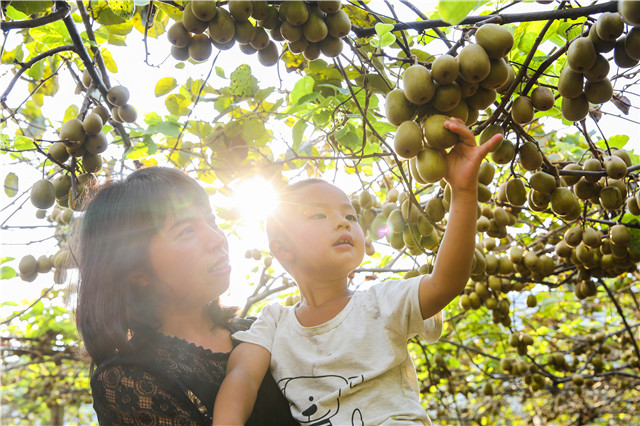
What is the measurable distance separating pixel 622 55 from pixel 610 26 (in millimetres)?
92

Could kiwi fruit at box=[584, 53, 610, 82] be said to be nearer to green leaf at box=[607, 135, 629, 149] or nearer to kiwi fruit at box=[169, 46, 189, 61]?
kiwi fruit at box=[169, 46, 189, 61]

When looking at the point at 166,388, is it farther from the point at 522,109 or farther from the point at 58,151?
the point at 522,109

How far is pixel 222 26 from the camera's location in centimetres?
122

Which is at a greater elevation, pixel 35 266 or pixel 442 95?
pixel 35 266

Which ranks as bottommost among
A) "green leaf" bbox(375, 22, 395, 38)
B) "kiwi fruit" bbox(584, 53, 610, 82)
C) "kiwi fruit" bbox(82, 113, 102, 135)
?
"kiwi fruit" bbox(584, 53, 610, 82)

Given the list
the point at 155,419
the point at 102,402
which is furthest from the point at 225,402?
the point at 102,402

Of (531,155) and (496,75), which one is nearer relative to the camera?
(496,75)

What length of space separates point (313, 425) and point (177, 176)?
847 millimetres

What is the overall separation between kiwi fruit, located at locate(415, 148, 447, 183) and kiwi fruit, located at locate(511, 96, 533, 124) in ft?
0.78

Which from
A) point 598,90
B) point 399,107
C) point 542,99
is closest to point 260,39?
point 399,107

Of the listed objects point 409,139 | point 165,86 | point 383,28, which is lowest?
point 409,139

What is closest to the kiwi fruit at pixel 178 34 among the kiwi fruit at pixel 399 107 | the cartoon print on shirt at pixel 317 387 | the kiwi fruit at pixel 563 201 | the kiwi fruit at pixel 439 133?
the kiwi fruit at pixel 399 107

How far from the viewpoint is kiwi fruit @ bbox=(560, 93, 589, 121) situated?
1137 mm

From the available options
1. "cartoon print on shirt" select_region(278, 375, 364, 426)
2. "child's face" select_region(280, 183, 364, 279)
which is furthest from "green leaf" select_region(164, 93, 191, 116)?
"cartoon print on shirt" select_region(278, 375, 364, 426)
